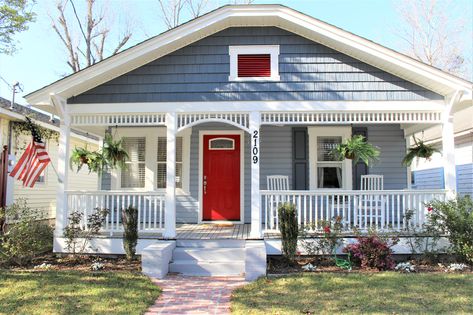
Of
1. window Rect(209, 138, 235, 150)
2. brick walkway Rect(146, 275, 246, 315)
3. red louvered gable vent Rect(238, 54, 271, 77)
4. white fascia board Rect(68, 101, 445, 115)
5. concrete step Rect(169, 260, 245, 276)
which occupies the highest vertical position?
red louvered gable vent Rect(238, 54, 271, 77)

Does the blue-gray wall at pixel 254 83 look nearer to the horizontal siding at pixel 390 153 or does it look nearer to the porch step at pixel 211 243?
the horizontal siding at pixel 390 153

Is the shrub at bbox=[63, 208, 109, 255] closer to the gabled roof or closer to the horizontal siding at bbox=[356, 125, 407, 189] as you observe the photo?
the gabled roof

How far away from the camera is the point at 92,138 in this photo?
656 inches

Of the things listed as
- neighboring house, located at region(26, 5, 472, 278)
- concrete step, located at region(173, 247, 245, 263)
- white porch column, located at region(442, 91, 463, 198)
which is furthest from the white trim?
white porch column, located at region(442, 91, 463, 198)

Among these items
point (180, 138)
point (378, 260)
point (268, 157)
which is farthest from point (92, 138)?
point (378, 260)

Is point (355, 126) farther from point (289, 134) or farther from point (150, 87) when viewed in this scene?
point (150, 87)

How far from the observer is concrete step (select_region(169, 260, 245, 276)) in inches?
269

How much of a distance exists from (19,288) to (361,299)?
4649 millimetres

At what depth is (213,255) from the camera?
23.4 feet

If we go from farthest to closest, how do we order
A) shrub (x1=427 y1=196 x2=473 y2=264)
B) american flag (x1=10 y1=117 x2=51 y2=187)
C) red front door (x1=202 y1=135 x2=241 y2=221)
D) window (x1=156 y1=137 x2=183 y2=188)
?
window (x1=156 y1=137 x2=183 y2=188)
red front door (x1=202 y1=135 x2=241 y2=221)
american flag (x1=10 y1=117 x2=51 y2=187)
shrub (x1=427 y1=196 x2=473 y2=264)

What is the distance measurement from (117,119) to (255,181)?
10.1 feet

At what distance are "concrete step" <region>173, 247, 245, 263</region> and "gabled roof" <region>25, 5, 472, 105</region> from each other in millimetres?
3766

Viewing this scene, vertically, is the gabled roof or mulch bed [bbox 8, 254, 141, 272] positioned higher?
the gabled roof

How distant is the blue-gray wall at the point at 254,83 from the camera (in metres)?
7.73
